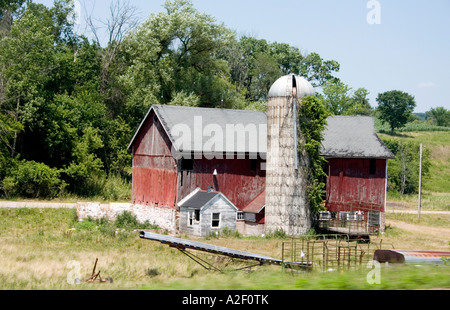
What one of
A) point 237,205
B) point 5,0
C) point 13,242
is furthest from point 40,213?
point 5,0

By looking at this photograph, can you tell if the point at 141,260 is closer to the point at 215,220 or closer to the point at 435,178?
the point at 215,220

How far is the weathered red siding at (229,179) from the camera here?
34.2 m

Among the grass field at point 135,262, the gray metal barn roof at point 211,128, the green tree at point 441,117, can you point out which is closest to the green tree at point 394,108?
the green tree at point 441,117

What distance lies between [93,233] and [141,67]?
72.5 feet

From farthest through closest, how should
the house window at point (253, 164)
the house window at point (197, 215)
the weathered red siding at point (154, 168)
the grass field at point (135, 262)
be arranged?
1. the house window at point (253, 164)
2. the weathered red siding at point (154, 168)
3. the house window at point (197, 215)
4. the grass field at point (135, 262)

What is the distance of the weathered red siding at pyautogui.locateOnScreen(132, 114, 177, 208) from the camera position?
3459 cm

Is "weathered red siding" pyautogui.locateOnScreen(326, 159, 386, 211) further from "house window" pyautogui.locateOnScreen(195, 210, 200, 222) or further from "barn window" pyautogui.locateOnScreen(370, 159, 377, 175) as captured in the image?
"house window" pyautogui.locateOnScreen(195, 210, 200, 222)

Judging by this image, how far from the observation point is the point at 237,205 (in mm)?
35562

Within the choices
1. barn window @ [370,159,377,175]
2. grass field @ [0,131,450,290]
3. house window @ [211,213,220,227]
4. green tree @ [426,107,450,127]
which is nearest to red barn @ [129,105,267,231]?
house window @ [211,213,220,227]

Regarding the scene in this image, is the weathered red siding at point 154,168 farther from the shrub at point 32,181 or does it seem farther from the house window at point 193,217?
the shrub at point 32,181

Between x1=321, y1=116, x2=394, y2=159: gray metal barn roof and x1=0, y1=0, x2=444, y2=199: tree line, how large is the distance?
3.17m

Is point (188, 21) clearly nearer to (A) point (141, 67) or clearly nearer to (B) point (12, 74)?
(A) point (141, 67)

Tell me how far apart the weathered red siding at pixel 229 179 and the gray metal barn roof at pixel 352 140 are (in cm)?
460

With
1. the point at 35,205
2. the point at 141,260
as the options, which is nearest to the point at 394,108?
the point at 35,205
